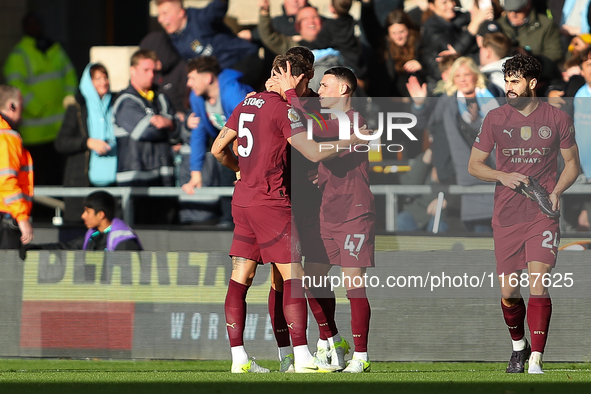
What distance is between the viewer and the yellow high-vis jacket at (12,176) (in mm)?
9109

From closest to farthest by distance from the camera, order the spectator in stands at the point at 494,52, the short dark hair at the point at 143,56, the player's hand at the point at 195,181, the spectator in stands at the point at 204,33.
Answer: the spectator in stands at the point at 494,52
the player's hand at the point at 195,181
the short dark hair at the point at 143,56
the spectator in stands at the point at 204,33

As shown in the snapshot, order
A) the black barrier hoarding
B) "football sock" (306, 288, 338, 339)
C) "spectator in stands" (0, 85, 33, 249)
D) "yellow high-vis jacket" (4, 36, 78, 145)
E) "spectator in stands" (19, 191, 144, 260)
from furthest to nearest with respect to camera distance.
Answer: "yellow high-vis jacket" (4, 36, 78, 145) → "spectator in stands" (19, 191, 144, 260) → "spectator in stands" (0, 85, 33, 249) → the black barrier hoarding → "football sock" (306, 288, 338, 339)

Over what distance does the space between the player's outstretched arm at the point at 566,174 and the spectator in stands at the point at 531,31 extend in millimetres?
3567

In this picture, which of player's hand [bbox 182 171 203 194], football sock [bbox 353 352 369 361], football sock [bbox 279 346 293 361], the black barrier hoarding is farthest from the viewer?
player's hand [bbox 182 171 203 194]

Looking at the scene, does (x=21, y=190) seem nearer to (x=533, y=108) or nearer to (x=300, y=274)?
(x=300, y=274)

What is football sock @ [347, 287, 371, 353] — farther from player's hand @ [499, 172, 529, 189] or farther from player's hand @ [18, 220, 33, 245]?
player's hand @ [18, 220, 33, 245]

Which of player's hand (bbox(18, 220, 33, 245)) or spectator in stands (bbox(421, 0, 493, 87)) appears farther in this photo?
spectator in stands (bbox(421, 0, 493, 87))

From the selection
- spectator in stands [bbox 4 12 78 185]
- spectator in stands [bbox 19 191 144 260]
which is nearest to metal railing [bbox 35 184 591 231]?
spectator in stands [bbox 19 191 144 260]

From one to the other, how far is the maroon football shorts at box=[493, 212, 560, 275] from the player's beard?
792 mm

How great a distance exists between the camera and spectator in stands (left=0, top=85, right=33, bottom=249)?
9.10 meters

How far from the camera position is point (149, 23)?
47.1 ft

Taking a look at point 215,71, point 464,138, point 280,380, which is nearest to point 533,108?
point 464,138

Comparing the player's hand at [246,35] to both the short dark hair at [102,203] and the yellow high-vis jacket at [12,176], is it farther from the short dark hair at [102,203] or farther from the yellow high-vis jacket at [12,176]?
the yellow high-vis jacket at [12,176]

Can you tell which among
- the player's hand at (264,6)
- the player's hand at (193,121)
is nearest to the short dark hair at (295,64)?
the player's hand at (193,121)
